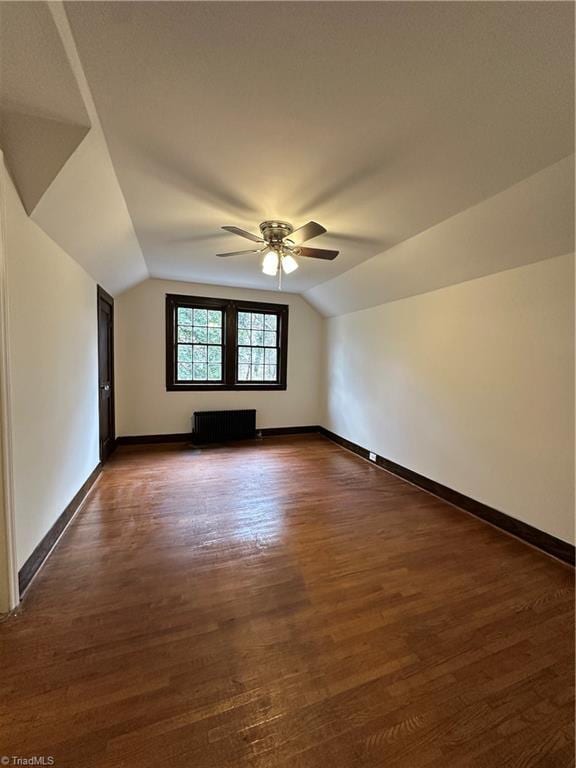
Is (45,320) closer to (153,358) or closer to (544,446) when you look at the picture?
(153,358)

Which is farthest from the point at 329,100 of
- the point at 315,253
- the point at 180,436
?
the point at 180,436

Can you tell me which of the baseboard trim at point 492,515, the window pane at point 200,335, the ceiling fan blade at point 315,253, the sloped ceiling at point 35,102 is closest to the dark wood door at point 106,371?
the window pane at point 200,335

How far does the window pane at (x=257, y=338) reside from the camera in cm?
551

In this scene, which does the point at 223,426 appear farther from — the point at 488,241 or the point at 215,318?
the point at 488,241

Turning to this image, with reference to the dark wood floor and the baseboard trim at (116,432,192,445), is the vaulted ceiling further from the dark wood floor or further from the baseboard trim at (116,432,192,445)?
the baseboard trim at (116,432,192,445)

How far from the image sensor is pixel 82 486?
307cm

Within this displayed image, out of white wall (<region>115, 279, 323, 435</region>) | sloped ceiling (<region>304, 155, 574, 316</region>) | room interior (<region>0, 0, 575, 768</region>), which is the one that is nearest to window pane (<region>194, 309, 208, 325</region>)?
white wall (<region>115, 279, 323, 435</region>)

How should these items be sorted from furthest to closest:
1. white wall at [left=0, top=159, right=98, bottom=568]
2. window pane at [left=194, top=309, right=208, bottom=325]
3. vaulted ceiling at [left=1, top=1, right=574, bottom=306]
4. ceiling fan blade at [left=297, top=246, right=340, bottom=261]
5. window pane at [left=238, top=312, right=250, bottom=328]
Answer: window pane at [left=238, top=312, right=250, bottom=328] < window pane at [left=194, top=309, right=208, bottom=325] < ceiling fan blade at [left=297, top=246, right=340, bottom=261] < white wall at [left=0, top=159, right=98, bottom=568] < vaulted ceiling at [left=1, top=1, right=574, bottom=306]

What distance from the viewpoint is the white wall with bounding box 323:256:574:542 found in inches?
92.0

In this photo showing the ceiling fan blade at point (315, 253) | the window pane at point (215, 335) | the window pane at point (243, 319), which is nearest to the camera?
the ceiling fan blade at point (315, 253)

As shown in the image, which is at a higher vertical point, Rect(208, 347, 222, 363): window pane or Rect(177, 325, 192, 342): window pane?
Rect(177, 325, 192, 342): window pane

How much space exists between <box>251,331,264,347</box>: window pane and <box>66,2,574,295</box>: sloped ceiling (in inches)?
122

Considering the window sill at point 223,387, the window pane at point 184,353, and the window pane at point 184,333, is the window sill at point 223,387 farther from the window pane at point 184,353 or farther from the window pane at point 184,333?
the window pane at point 184,333

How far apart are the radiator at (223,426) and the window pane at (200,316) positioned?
1.51 metres
